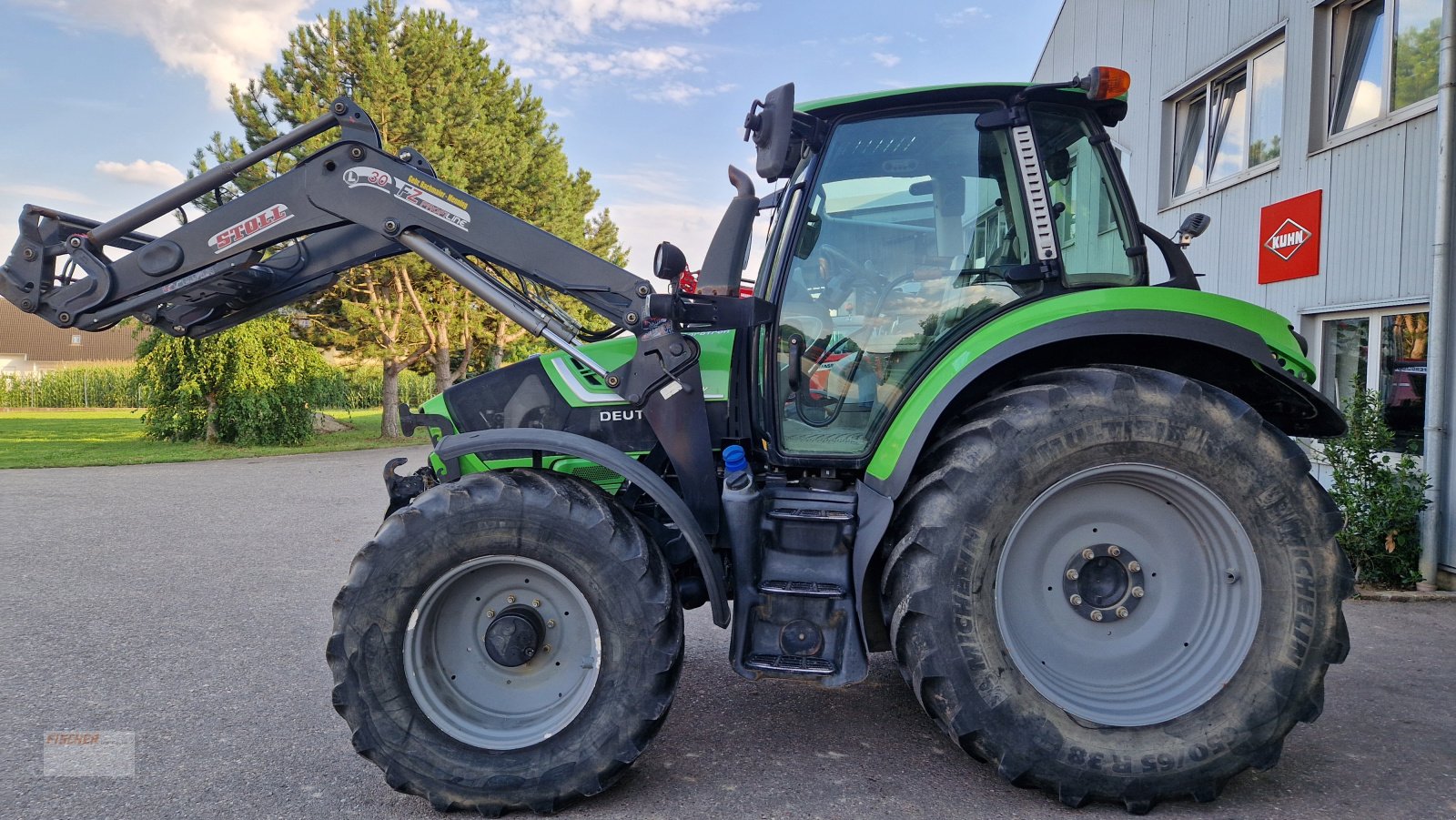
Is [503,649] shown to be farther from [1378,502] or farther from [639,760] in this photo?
[1378,502]

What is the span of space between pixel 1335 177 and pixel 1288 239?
27.5 inches

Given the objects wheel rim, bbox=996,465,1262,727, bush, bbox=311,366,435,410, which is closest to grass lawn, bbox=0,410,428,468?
bush, bbox=311,366,435,410

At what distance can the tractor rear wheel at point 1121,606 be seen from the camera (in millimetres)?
2793

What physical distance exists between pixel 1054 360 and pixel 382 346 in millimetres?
19529

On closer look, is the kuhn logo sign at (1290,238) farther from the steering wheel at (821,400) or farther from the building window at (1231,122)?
the steering wheel at (821,400)

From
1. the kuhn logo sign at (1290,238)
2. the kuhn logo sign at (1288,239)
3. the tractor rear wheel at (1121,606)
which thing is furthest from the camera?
the kuhn logo sign at (1288,239)

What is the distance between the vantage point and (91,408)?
35562mm

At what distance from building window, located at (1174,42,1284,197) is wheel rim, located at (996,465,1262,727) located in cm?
644

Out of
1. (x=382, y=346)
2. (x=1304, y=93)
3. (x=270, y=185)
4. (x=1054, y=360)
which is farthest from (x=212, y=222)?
(x=382, y=346)

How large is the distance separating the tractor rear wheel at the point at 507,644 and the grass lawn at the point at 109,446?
1409 centimetres

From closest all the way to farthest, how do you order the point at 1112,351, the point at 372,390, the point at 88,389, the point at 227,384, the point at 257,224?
the point at 1112,351 → the point at 257,224 → the point at 227,384 → the point at 88,389 → the point at 372,390

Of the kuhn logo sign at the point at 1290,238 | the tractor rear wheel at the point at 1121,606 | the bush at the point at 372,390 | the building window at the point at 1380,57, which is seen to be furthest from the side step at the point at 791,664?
the bush at the point at 372,390

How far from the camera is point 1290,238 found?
7.53m

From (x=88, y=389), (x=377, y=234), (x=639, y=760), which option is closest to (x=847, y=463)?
(x=639, y=760)
